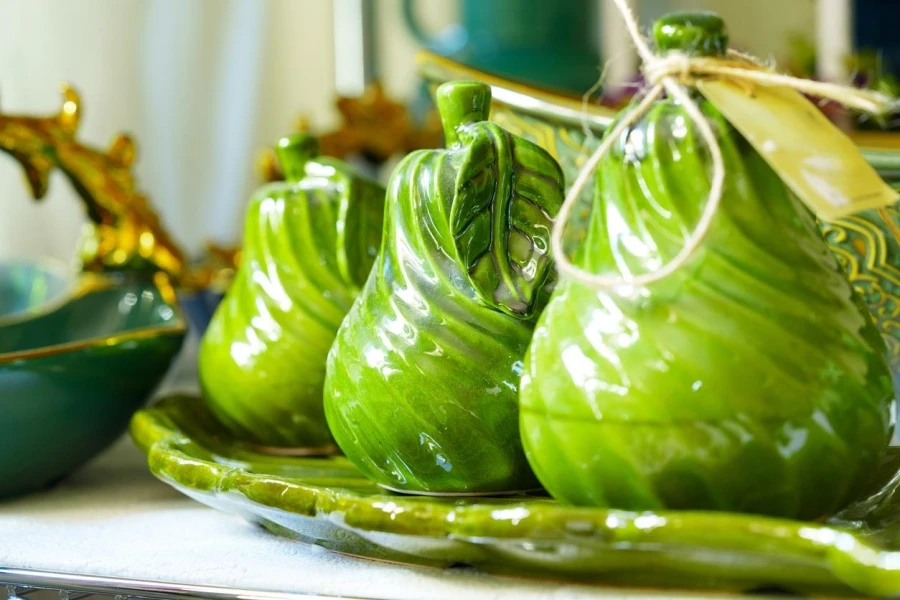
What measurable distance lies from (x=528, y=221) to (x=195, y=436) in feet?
0.71

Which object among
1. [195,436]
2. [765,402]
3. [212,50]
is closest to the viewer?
[765,402]

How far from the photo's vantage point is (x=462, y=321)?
1.07 ft

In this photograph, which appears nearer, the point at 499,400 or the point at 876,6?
the point at 499,400

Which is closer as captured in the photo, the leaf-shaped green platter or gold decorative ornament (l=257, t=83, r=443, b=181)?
the leaf-shaped green platter

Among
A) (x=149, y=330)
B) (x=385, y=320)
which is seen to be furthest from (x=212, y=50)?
(x=385, y=320)

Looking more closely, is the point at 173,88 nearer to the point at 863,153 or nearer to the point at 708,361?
the point at 863,153

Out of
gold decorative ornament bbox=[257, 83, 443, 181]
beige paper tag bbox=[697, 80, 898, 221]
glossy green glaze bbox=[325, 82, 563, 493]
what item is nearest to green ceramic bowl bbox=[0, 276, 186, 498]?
glossy green glaze bbox=[325, 82, 563, 493]

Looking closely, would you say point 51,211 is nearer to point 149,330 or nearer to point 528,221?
point 149,330

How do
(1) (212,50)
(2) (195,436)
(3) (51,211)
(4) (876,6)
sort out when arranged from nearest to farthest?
(2) (195,436) < (3) (51,211) < (1) (212,50) < (4) (876,6)

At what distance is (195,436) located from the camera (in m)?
0.47

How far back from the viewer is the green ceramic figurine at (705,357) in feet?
0.87

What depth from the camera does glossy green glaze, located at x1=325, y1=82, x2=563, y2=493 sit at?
0.32 m

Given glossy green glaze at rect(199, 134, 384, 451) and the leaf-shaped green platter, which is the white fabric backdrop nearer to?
glossy green glaze at rect(199, 134, 384, 451)

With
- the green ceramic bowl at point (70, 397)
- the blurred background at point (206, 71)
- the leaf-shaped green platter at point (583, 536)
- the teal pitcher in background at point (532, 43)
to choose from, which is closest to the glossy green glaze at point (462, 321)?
the leaf-shaped green platter at point (583, 536)
